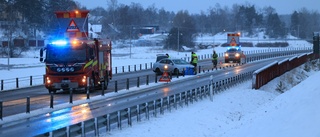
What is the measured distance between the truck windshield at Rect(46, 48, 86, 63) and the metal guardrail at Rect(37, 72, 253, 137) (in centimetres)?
612

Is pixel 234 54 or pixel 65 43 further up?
pixel 65 43

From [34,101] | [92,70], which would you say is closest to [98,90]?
[92,70]

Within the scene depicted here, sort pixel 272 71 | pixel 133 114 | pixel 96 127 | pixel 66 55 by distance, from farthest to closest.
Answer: pixel 272 71 → pixel 66 55 → pixel 133 114 → pixel 96 127

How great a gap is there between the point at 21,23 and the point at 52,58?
92825 mm

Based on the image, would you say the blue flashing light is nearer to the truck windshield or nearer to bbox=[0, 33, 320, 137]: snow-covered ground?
the truck windshield

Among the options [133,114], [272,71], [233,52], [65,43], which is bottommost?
[133,114]

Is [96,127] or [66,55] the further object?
[66,55]

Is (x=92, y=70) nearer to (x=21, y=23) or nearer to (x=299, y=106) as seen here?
(x=299, y=106)

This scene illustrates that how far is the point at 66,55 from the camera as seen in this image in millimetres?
26078

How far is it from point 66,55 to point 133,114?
940cm

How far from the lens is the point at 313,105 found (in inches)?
565

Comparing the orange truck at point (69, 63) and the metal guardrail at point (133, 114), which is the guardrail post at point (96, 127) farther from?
the orange truck at point (69, 63)

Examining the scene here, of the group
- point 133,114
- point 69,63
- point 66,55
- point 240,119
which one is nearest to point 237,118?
point 240,119

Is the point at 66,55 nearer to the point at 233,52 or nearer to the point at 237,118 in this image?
the point at 237,118
